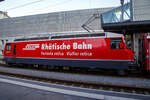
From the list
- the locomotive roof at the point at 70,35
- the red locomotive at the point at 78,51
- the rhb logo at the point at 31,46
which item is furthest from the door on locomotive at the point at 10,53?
the rhb logo at the point at 31,46

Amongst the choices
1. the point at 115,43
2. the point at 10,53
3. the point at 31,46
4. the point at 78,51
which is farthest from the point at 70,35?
the point at 10,53

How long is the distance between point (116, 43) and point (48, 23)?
14.9 metres

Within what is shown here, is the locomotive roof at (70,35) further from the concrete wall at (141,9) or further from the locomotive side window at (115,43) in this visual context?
the concrete wall at (141,9)

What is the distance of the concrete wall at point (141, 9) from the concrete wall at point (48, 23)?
4207mm

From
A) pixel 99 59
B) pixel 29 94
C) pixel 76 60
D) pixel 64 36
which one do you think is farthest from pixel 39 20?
pixel 29 94

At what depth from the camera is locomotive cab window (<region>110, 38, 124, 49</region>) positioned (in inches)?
288

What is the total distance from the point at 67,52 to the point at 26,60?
508 centimetres

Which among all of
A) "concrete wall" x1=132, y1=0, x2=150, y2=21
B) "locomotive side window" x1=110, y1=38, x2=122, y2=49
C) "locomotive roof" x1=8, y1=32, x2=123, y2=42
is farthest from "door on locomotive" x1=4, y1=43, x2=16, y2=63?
"concrete wall" x1=132, y1=0, x2=150, y2=21

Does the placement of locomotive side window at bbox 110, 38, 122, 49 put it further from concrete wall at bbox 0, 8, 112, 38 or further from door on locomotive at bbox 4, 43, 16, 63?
door on locomotive at bbox 4, 43, 16, 63

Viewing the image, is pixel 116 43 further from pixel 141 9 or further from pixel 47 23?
pixel 47 23

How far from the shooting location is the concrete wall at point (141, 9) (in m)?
12.0

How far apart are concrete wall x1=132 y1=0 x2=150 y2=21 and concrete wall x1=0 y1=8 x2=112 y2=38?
4207 mm

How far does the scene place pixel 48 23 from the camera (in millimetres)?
18891

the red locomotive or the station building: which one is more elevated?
the station building
